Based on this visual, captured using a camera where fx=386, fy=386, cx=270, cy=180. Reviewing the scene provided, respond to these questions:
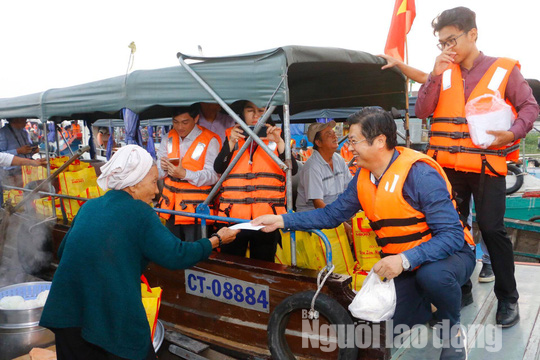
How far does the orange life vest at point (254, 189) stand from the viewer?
3.27 metres

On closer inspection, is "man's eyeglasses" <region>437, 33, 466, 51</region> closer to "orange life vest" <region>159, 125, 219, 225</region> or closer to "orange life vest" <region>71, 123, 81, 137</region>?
"orange life vest" <region>159, 125, 219, 225</region>

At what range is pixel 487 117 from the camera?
266 centimetres

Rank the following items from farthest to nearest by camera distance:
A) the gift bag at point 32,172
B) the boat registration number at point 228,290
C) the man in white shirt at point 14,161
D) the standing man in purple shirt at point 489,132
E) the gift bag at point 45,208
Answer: the gift bag at point 32,172, the man in white shirt at point 14,161, the gift bag at point 45,208, the boat registration number at point 228,290, the standing man in purple shirt at point 489,132

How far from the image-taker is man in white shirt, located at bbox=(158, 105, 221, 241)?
3.61 metres

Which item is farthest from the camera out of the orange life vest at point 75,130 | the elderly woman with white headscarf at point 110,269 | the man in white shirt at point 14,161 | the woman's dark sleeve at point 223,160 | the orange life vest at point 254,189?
the orange life vest at point 75,130

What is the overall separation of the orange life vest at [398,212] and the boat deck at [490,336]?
32.6 inches

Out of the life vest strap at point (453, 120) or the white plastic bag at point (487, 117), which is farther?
the life vest strap at point (453, 120)

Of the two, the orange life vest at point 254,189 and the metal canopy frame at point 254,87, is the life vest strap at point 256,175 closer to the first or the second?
the orange life vest at point 254,189

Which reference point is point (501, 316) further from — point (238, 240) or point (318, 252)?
point (238, 240)

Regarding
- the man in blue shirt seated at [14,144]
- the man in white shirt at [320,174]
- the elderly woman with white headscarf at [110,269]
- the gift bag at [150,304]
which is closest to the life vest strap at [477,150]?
the man in white shirt at [320,174]

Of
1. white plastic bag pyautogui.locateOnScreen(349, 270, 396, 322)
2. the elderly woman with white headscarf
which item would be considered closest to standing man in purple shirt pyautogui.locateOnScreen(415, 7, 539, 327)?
white plastic bag pyautogui.locateOnScreen(349, 270, 396, 322)

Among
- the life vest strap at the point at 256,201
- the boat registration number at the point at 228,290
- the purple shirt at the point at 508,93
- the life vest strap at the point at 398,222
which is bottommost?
the boat registration number at the point at 228,290

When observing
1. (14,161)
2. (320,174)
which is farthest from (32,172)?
(320,174)

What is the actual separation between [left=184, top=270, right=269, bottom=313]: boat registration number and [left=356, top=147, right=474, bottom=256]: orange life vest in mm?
1043
